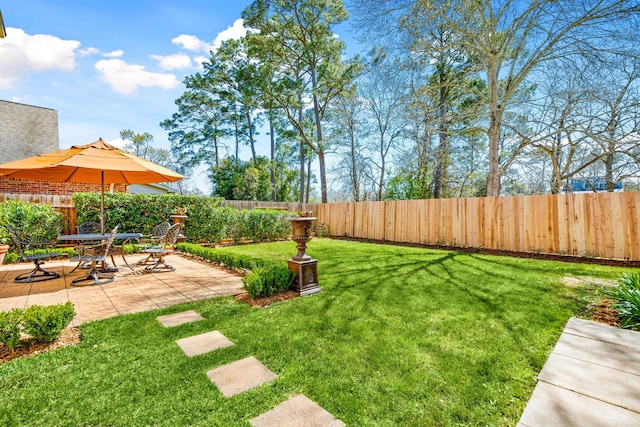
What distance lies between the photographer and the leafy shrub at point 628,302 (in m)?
2.80

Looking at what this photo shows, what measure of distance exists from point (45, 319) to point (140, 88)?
36.3 feet

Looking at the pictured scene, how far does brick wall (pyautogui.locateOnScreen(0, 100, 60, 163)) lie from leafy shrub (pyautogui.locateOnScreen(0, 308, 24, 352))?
11056 millimetres

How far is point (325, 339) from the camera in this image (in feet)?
8.35

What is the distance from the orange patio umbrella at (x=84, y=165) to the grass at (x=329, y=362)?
7.88 ft

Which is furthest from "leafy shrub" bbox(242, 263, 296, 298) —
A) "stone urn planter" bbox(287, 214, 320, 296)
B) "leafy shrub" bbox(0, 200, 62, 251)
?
"leafy shrub" bbox(0, 200, 62, 251)

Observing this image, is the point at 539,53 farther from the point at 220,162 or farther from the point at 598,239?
the point at 220,162

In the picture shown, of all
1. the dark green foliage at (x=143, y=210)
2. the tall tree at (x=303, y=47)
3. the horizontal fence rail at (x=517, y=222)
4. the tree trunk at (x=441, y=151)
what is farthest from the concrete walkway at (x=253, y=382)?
the tall tree at (x=303, y=47)

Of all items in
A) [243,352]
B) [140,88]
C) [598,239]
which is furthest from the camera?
[140,88]

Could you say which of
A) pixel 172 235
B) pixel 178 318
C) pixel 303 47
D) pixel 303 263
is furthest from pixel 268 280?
pixel 303 47

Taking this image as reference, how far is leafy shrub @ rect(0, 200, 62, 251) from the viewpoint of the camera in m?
6.11

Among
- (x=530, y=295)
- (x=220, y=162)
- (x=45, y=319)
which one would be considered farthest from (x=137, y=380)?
(x=220, y=162)

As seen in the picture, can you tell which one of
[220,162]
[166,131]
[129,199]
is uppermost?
[166,131]

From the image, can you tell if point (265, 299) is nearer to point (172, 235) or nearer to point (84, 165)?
point (172, 235)

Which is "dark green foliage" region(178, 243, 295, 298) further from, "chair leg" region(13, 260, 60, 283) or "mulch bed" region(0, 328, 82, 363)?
"chair leg" region(13, 260, 60, 283)
